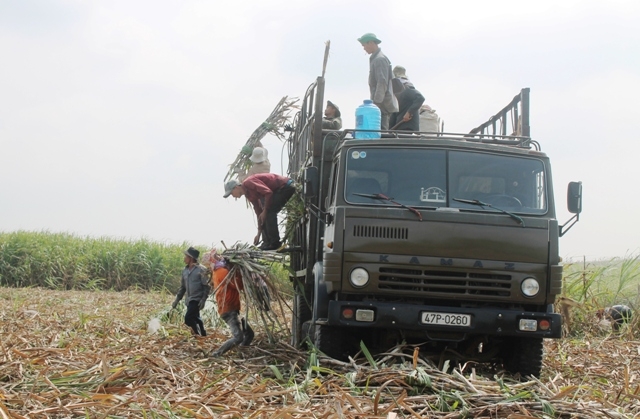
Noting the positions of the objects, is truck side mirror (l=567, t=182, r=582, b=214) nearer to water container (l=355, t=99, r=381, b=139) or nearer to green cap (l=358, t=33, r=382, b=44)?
water container (l=355, t=99, r=381, b=139)

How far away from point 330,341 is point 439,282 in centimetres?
129

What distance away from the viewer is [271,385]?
8.19 metres

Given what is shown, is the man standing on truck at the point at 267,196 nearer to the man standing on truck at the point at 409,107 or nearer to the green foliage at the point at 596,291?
the man standing on truck at the point at 409,107

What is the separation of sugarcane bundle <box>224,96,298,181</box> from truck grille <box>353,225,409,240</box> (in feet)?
18.1

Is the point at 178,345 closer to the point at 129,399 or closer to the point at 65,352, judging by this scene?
the point at 65,352

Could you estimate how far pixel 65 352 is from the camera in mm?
9391

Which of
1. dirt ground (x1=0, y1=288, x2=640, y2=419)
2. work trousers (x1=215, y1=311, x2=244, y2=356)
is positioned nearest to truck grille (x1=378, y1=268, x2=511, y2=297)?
dirt ground (x1=0, y1=288, x2=640, y2=419)

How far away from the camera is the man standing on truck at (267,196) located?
38.1 ft

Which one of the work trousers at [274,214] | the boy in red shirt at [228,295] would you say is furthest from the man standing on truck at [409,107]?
the boy in red shirt at [228,295]

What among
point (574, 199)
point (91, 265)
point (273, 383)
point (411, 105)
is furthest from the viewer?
point (91, 265)

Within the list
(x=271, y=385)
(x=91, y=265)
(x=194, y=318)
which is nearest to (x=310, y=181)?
(x=271, y=385)

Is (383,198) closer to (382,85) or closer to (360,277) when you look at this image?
(360,277)

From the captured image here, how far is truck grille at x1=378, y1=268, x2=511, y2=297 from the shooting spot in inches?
354

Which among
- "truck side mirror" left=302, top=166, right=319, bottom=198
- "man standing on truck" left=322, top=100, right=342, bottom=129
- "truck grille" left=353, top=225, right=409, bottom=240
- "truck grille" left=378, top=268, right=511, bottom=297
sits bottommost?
"truck grille" left=378, top=268, right=511, bottom=297
